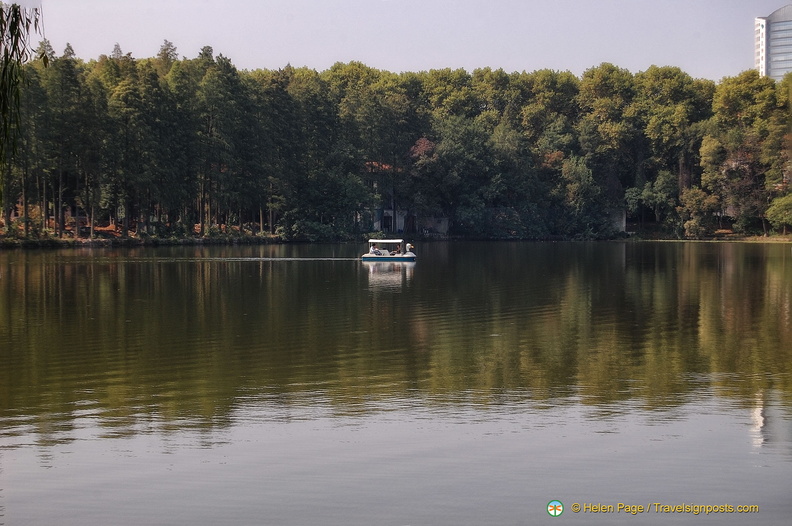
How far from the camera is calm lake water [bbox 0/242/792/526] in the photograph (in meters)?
11.2

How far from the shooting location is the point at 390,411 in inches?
631

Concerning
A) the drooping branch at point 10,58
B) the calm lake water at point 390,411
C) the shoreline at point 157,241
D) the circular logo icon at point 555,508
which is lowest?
the circular logo icon at point 555,508

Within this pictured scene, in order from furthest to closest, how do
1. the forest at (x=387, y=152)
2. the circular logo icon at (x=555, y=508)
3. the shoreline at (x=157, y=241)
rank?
the forest at (x=387, y=152)
the shoreline at (x=157, y=241)
the circular logo icon at (x=555, y=508)

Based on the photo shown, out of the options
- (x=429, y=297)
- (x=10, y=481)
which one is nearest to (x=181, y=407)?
(x=10, y=481)

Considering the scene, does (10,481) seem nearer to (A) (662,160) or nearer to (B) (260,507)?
(B) (260,507)

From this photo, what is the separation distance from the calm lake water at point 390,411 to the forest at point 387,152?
144 ft

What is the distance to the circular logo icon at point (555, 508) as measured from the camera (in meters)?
10.7

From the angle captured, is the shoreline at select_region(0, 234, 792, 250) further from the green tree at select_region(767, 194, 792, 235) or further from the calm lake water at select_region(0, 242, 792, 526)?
the calm lake water at select_region(0, 242, 792, 526)

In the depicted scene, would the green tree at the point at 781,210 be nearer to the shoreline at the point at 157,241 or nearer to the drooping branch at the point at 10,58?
the shoreline at the point at 157,241

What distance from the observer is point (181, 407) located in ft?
53.7

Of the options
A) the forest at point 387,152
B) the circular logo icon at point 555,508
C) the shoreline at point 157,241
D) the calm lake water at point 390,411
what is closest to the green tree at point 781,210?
the forest at point 387,152

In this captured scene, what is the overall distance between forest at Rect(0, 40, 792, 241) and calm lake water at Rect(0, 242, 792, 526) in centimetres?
4401

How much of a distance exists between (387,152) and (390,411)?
95.7 metres

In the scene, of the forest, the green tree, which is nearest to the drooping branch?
the forest
